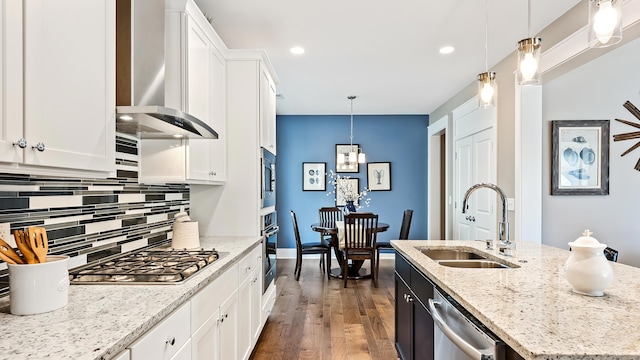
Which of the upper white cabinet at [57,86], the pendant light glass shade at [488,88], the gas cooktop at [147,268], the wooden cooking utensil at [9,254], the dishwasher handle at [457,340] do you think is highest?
the pendant light glass shade at [488,88]

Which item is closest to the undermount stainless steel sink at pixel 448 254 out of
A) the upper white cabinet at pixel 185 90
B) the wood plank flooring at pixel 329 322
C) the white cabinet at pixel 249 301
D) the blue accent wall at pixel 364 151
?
the wood plank flooring at pixel 329 322

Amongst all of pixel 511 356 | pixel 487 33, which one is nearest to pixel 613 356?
pixel 511 356

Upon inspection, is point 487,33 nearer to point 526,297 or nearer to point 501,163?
point 501,163

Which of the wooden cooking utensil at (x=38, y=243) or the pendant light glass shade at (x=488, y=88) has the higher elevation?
the pendant light glass shade at (x=488, y=88)

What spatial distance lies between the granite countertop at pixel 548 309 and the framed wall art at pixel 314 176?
4570 millimetres

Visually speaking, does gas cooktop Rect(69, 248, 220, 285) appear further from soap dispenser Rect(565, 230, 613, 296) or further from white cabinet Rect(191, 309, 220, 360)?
soap dispenser Rect(565, 230, 613, 296)

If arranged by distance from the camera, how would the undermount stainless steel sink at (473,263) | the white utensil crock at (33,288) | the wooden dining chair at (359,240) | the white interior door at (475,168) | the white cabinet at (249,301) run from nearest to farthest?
the white utensil crock at (33,288) < the undermount stainless steel sink at (473,263) < the white cabinet at (249,301) < the white interior door at (475,168) < the wooden dining chair at (359,240)

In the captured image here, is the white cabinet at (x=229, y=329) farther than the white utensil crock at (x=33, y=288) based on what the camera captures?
Yes

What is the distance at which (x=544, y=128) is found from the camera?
136 inches

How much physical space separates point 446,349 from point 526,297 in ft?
1.26

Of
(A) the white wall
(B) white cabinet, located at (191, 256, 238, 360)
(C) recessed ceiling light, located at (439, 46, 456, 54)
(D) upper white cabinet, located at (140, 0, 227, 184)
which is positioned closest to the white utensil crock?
(B) white cabinet, located at (191, 256, 238, 360)

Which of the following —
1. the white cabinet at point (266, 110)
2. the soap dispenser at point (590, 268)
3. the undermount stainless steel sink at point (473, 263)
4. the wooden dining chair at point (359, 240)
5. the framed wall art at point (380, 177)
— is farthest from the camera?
the framed wall art at point (380, 177)

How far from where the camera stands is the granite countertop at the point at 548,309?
0.87 meters

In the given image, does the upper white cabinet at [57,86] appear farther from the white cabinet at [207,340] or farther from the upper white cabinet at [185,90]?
the white cabinet at [207,340]
